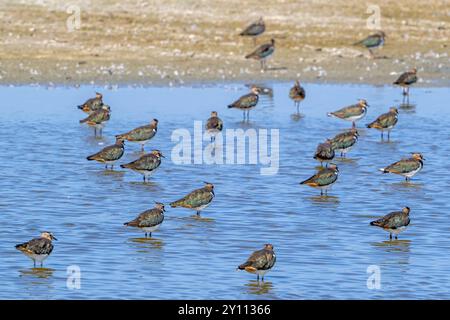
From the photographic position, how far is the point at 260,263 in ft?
52.1

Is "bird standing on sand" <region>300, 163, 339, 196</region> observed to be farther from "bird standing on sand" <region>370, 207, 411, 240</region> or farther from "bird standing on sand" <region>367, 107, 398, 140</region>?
"bird standing on sand" <region>367, 107, 398, 140</region>

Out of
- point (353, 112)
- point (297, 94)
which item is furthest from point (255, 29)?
point (353, 112)

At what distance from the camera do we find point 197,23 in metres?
38.8

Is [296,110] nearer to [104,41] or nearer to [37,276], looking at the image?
[104,41]

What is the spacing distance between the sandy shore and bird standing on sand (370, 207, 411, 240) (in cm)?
1623

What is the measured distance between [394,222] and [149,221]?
361 centimetres

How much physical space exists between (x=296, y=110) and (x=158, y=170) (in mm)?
7729

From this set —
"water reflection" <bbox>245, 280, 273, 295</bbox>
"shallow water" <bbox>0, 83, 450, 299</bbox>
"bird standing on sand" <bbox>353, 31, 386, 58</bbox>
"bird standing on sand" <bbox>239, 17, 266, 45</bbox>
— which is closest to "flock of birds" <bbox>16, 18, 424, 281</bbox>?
"water reflection" <bbox>245, 280, 273, 295</bbox>

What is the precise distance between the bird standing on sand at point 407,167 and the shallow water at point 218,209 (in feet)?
0.91

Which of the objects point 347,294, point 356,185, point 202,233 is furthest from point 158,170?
point 347,294

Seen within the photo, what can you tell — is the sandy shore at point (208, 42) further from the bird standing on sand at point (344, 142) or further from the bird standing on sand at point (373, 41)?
the bird standing on sand at point (344, 142)

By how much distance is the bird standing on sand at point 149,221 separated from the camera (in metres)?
18.2

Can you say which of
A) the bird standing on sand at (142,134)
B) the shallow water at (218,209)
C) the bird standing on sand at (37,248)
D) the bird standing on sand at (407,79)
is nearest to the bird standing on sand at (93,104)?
the shallow water at (218,209)
